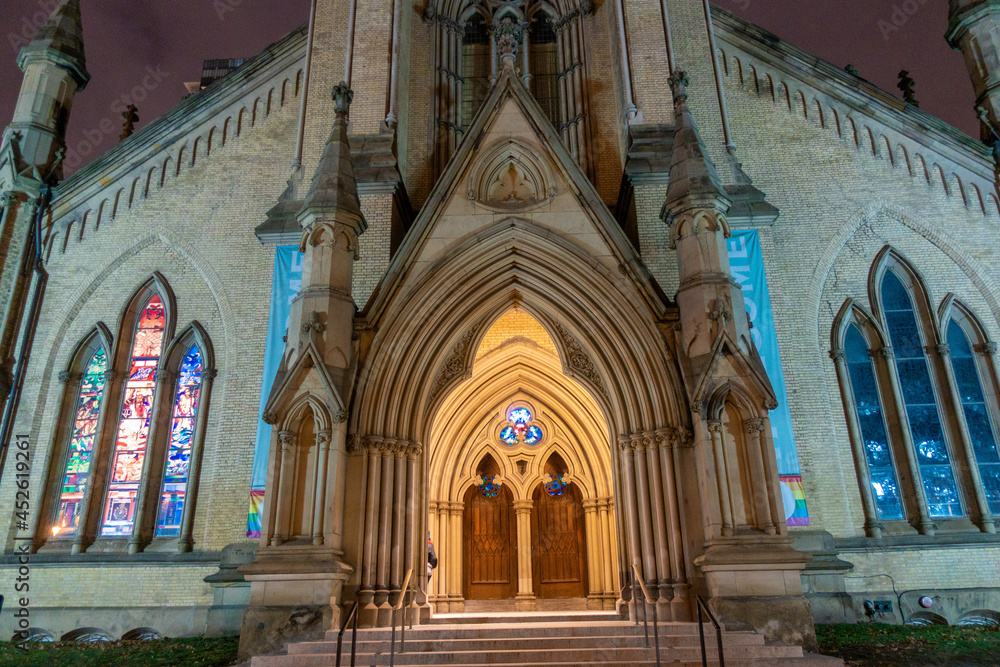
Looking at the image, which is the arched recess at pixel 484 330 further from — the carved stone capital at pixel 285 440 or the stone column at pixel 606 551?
the stone column at pixel 606 551

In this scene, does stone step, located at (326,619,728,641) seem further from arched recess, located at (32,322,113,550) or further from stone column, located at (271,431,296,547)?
arched recess, located at (32,322,113,550)

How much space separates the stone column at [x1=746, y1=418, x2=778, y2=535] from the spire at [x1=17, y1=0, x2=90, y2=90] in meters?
15.2

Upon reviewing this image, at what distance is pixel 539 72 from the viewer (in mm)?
17484

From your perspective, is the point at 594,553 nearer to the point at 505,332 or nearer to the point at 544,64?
the point at 505,332

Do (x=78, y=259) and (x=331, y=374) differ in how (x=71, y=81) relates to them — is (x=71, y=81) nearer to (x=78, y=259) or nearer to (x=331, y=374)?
(x=78, y=259)

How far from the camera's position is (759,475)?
373 inches

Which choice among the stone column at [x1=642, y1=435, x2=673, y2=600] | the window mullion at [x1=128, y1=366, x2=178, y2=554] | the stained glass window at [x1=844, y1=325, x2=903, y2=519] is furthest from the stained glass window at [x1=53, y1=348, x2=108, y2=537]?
the stained glass window at [x1=844, y1=325, x2=903, y2=519]

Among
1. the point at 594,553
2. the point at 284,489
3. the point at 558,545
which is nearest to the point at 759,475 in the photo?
the point at 284,489

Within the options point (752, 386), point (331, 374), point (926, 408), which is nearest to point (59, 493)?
point (331, 374)

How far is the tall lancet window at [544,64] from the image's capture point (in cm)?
1709

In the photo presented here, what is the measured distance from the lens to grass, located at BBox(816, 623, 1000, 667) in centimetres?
845

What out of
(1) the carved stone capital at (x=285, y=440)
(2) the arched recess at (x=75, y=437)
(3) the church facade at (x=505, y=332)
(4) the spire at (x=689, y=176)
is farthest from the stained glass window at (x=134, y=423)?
(4) the spire at (x=689, y=176)

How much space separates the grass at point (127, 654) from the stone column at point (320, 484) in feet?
6.09

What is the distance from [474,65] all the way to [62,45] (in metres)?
8.66
